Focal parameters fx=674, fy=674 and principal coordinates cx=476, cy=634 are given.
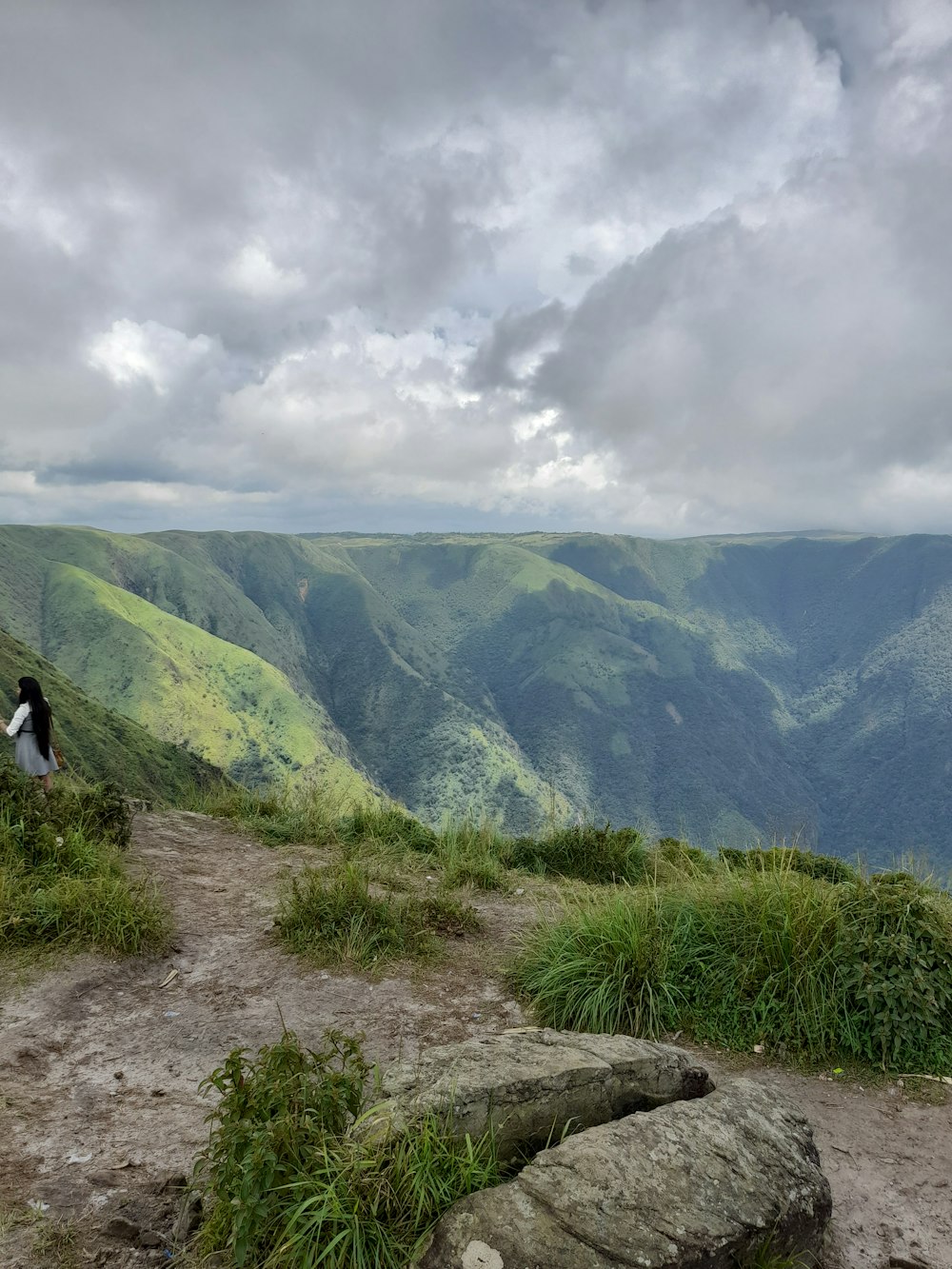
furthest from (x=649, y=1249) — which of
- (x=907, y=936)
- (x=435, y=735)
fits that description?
(x=435, y=735)

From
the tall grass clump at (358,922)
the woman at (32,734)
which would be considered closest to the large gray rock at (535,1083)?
the tall grass clump at (358,922)

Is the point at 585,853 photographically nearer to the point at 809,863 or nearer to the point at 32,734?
the point at 809,863

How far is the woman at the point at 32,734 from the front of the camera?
922cm

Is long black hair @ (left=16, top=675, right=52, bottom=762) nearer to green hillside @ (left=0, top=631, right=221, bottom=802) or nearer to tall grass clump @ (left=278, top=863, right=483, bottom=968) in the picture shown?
tall grass clump @ (left=278, top=863, right=483, bottom=968)

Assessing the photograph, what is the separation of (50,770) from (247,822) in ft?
10.5

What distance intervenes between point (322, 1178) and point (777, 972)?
415 centimetres

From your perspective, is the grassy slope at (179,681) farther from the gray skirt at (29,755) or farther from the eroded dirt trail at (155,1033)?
the eroded dirt trail at (155,1033)

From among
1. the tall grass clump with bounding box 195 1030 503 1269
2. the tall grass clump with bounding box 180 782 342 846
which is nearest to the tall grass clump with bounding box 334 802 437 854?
the tall grass clump with bounding box 180 782 342 846

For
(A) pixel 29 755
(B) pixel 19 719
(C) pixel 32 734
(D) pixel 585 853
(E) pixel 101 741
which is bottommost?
(E) pixel 101 741

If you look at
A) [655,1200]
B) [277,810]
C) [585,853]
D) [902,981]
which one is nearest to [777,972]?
[902,981]

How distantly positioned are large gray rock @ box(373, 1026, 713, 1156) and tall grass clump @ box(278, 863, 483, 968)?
8.89ft

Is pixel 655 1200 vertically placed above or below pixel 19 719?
below

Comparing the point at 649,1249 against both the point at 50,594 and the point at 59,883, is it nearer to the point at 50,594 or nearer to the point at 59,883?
the point at 59,883

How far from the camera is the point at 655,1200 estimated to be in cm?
305
